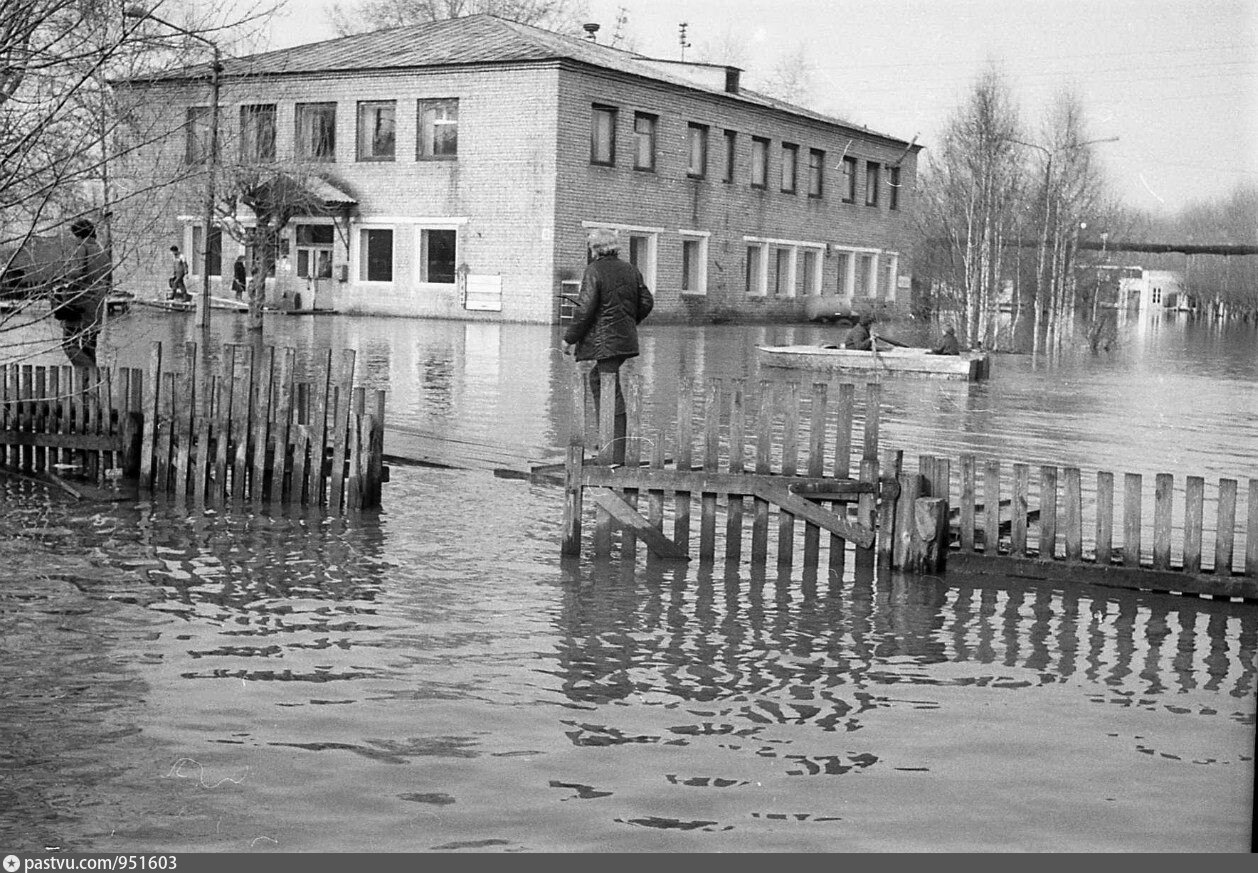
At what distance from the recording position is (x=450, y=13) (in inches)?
2518

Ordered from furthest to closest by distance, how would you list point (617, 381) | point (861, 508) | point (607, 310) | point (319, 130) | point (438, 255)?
point (319, 130)
point (438, 255)
point (607, 310)
point (617, 381)
point (861, 508)

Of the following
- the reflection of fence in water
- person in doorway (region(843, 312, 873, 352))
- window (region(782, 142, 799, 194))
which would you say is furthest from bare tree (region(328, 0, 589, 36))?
the reflection of fence in water

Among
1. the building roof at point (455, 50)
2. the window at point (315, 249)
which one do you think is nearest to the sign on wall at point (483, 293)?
the window at point (315, 249)

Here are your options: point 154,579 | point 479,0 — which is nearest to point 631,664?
point 154,579

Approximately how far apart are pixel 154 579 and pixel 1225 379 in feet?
86.1

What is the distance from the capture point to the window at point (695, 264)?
5125 cm

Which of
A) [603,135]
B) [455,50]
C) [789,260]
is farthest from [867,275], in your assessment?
[455,50]

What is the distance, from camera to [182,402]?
39.2 feet

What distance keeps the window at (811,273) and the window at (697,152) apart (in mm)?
7384

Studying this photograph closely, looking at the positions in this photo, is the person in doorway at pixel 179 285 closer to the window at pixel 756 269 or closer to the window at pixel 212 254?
the window at pixel 212 254

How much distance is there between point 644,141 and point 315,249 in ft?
33.0

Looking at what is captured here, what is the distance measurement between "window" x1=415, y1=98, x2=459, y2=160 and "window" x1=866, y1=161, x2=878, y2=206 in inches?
813

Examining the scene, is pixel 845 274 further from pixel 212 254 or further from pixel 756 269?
pixel 212 254

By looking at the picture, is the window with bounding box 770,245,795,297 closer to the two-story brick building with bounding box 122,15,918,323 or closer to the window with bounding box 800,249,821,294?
the window with bounding box 800,249,821,294
